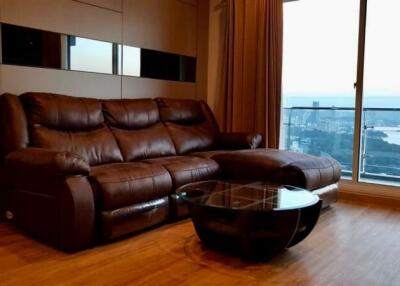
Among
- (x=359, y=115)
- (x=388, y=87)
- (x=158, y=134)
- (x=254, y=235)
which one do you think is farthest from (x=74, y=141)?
(x=388, y=87)

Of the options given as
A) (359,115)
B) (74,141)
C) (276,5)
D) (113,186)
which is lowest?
(113,186)

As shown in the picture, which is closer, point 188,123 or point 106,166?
point 106,166

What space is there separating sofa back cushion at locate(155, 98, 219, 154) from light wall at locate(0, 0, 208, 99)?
32cm

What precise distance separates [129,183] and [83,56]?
60.2 inches

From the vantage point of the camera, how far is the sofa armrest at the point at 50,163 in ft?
7.48

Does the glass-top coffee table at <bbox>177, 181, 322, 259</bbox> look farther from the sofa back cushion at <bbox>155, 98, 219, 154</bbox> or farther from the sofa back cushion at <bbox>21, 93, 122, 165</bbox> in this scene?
the sofa back cushion at <bbox>155, 98, 219, 154</bbox>

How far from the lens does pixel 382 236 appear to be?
2.81 meters

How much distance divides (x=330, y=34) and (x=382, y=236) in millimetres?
2382

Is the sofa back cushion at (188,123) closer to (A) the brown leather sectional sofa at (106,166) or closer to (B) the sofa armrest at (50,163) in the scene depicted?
(A) the brown leather sectional sofa at (106,166)

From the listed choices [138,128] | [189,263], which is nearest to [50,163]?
[189,263]

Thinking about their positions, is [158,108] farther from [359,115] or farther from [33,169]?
[359,115]

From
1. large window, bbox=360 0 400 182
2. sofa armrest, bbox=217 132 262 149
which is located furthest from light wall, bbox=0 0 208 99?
large window, bbox=360 0 400 182

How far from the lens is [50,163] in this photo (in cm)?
229

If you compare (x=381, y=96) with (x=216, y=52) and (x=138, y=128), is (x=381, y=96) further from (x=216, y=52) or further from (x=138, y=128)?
(x=138, y=128)
